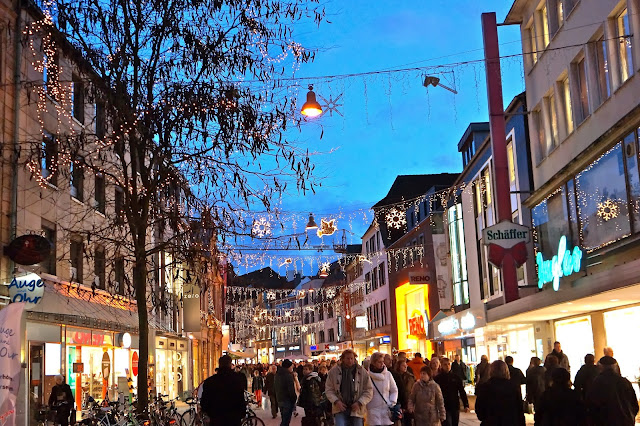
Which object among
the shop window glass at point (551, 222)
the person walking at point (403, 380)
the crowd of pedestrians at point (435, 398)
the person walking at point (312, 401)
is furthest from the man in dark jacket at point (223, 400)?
the shop window glass at point (551, 222)

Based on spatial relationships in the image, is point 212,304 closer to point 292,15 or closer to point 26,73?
point 26,73

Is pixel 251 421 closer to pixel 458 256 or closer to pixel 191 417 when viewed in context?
pixel 191 417

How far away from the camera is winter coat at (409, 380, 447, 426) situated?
11.9 meters

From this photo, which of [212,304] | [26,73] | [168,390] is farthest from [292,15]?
[212,304]

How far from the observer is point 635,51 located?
16844mm

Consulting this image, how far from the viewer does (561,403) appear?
30.9ft

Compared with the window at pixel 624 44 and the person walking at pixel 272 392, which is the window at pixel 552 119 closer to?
the window at pixel 624 44

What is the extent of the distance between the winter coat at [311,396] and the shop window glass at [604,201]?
23.7ft

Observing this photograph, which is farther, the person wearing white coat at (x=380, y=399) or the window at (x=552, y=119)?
the window at (x=552, y=119)

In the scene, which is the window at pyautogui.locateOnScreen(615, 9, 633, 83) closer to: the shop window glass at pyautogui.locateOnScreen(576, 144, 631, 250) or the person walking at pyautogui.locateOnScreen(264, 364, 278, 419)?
the shop window glass at pyautogui.locateOnScreen(576, 144, 631, 250)

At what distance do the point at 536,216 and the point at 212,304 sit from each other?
3349 centimetres

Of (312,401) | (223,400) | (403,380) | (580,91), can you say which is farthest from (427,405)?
(580,91)

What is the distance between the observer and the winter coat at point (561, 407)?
9414 mm

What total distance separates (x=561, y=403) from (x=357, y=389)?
2.49 meters
